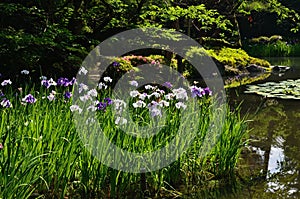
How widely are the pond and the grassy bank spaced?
1.03 feet

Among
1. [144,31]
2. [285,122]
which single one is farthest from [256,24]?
[285,122]

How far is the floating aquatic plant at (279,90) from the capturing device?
7389mm

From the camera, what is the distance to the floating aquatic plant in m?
7.39

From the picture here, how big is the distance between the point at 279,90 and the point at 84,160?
603cm

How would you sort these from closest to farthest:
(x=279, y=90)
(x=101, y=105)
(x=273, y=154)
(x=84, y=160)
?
(x=84, y=160) → (x=101, y=105) → (x=273, y=154) → (x=279, y=90)

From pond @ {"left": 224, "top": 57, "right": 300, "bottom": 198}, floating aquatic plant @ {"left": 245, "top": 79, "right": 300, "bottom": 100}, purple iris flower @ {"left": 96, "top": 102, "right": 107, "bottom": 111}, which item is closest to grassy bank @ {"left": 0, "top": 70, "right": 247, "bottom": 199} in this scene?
purple iris flower @ {"left": 96, "top": 102, "right": 107, "bottom": 111}

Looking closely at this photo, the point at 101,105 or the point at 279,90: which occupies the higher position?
the point at 279,90

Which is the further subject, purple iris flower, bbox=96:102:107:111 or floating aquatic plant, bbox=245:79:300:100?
floating aquatic plant, bbox=245:79:300:100

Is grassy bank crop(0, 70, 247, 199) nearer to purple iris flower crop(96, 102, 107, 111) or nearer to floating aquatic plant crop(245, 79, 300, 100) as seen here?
purple iris flower crop(96, 102, 107, 111)

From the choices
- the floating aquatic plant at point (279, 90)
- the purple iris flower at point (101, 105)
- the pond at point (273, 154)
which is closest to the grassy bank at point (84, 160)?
the purple iris flower at point (101, 105)

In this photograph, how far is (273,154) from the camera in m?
4.15

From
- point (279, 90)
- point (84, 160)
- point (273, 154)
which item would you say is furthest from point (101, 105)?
point (279, 90)

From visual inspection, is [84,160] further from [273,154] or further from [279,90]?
[279,90]

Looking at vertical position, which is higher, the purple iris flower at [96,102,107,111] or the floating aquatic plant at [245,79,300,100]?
the floating aquatic plant at [245,79,300,100]
